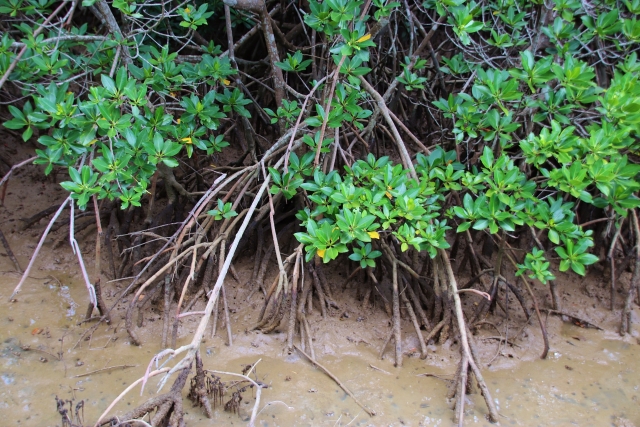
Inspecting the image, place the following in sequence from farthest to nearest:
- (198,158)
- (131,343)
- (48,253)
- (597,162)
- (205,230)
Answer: (198,158) < (48,253) < (205,230) < (131,343) < (597,162)

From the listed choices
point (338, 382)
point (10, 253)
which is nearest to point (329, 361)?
point (338, 382)

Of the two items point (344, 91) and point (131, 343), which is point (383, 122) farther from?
point (131, 343)

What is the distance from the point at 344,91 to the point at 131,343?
1.65 metres

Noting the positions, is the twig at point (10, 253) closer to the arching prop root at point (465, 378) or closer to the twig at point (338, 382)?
the twig at point (338, 382)

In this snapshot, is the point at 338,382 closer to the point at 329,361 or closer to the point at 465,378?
the point at 329,361

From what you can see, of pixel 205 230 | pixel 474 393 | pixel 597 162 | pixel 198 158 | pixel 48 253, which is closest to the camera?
pixel 597 162

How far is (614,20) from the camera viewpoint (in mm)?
2508

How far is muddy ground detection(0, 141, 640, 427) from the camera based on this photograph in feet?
7.49

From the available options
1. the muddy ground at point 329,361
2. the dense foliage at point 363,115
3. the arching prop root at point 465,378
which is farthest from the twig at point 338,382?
the dense foliage at point 363,115

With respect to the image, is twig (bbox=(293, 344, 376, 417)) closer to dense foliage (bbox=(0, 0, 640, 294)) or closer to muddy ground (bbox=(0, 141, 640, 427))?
muddy ground (bbox=(0, 141, 640, 427))

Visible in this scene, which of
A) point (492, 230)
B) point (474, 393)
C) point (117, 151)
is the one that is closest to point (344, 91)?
point (492, 230)

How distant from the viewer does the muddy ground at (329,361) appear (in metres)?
2.28

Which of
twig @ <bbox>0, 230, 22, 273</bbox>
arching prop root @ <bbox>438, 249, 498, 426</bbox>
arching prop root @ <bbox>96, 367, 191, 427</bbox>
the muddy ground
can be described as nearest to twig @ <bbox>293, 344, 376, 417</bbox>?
the muddy ground

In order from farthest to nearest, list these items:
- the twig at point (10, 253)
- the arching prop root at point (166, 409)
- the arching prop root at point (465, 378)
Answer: the twig at point (10, 253)
the arching prop root at point (465, 378)
the arching prop root at point (166, 409)
